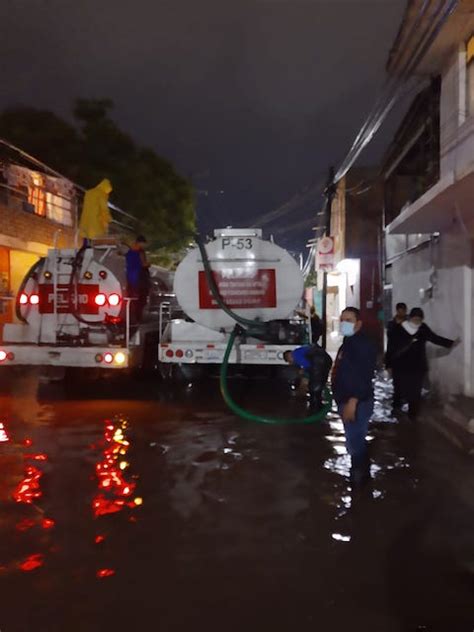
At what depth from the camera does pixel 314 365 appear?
9680mm

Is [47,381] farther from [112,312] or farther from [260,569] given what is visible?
[260,569]

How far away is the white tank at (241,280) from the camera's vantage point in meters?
10.9

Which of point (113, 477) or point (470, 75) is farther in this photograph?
point (470, 75)

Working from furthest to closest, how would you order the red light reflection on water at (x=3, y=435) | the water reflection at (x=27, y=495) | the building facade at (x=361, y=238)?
the building facade at (x=361, y=238) < the red light reflection on water at (x=3, y=435) < the water reflection at (x=27, y=495)

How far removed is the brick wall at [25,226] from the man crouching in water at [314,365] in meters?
10.8

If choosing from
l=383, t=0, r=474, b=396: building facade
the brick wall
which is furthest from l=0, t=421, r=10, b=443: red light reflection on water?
the brick wall

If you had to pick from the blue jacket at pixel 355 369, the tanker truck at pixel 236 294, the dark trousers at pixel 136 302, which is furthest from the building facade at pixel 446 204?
the dark trousers at pixel 136 302

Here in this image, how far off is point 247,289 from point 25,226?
10.4 m

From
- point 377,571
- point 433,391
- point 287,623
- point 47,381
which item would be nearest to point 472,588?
point 377,571

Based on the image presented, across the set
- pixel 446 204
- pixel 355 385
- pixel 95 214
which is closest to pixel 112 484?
pixel 355 385

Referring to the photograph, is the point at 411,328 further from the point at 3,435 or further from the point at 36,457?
the point at 3,435

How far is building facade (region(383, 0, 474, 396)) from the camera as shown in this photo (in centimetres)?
938

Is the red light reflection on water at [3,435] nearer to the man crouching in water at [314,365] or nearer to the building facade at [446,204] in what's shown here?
the man crouching in water at [314,365]

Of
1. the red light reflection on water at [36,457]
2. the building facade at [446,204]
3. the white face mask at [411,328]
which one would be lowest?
the red light reflection on water at [36,457]
